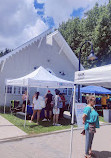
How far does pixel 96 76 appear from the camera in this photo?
4.23 meters

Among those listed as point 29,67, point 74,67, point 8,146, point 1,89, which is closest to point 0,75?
point 1,89

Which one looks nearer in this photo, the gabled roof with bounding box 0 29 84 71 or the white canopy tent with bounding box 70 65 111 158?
the white canopy tent with bounding box 70 65 111 158

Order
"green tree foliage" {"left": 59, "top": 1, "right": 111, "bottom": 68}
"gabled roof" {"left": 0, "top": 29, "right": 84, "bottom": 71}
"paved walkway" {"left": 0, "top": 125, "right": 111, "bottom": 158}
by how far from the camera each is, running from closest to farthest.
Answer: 1. "paved walkway" {"left": 0, "top": 125, "right": 111, "bottom": 158}
2. "gabled roof" {"left": 0, "top": 29, "right": 84, "bottom": 71}
3. "green tree foliage" {"left": 59, "top": 1, "right": 111, "bottom": 68}

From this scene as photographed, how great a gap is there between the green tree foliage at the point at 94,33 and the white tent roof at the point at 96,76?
2388 centimetres

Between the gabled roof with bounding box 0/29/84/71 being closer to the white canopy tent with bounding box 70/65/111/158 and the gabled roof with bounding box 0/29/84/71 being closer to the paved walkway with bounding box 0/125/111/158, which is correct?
the paved walkway with bounding box 0/125/111/158

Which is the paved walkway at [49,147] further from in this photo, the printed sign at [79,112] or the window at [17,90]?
the window at [17,90]

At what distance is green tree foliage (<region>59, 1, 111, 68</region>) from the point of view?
1057 inches

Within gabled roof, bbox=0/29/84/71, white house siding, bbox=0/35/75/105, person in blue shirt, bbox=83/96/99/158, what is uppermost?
gabled roof, bbox=0/29/84/71

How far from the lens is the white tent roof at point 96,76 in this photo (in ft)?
13.1

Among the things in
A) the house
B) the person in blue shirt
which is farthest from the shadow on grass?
the house

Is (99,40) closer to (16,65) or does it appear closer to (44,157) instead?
(16,65)

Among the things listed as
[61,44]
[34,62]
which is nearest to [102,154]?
[34,62]

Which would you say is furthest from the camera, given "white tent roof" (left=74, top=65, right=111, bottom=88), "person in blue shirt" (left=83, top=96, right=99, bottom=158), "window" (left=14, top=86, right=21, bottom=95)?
"window" (left=14, top=86, right=21, bottom=95)

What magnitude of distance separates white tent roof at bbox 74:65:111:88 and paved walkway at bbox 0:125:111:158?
2173 millimetres
